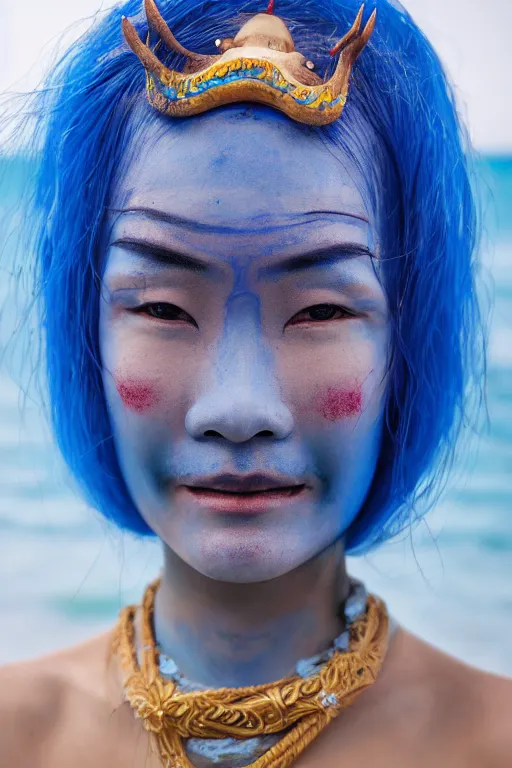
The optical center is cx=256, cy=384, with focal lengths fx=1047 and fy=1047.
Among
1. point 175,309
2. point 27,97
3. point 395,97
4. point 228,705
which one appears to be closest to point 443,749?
point 228,705

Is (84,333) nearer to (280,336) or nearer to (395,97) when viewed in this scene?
(280,336)

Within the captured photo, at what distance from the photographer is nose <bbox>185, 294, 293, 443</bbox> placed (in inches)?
40.4

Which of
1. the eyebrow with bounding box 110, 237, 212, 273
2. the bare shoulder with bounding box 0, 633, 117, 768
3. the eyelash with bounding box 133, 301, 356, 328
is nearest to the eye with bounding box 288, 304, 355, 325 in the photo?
the eyelash with bounding box 133, 301, 356, 328

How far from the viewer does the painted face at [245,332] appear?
104 centimetres

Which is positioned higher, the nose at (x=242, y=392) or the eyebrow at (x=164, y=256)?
the eyebrow at (x=164, y=256)

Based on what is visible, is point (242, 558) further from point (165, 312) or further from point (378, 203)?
point (378, 203)

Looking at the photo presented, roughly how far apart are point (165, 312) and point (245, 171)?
0.17 meters

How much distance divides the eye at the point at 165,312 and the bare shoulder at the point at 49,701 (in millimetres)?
474

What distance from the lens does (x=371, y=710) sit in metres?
1.20

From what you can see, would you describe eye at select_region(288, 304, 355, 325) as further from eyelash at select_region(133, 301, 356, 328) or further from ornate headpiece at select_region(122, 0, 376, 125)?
ornate headpiece at select_region(122, 0, 376, 125)

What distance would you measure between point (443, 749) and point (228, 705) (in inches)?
10.0

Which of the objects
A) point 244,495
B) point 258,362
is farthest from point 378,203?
point 244,495

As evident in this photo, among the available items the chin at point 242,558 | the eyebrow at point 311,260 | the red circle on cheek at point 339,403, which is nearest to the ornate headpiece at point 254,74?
the eyebrow at point 311,260

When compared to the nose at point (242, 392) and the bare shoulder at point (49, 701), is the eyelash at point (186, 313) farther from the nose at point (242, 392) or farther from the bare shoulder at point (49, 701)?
the bare shoulder at point (49, 701)
